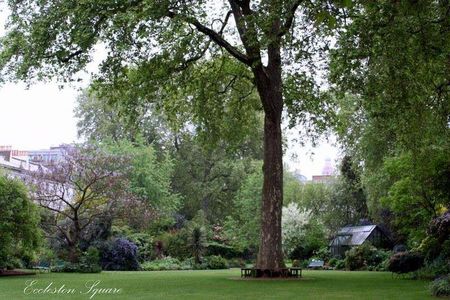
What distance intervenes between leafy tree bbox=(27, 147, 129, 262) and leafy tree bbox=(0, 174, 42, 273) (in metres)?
5.81

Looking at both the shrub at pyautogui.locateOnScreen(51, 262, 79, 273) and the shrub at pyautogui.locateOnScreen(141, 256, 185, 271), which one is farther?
the shrub at pyautogui.locateOnScreen(141, 256, 185, 271)

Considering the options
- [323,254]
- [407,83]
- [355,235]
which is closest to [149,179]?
[323,254]

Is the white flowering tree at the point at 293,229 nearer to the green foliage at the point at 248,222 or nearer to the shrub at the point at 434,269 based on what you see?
the green foliage at the point at 248,222

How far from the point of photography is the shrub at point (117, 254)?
29.0 m

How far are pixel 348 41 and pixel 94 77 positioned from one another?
1020 centimetres

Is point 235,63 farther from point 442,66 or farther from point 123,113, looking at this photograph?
point 442,66

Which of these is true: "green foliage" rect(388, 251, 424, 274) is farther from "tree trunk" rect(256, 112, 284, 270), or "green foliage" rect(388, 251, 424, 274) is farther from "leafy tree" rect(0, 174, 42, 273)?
"leafy tree" rect(0, 174, 42, 273)

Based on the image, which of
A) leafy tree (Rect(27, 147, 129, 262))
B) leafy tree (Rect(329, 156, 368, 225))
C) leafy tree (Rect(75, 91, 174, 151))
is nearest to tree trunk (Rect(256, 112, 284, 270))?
leafy tree (Rect(27, 147, 129, 262))

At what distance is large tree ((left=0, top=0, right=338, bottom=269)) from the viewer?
16.4 m

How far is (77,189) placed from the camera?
93.7 feet

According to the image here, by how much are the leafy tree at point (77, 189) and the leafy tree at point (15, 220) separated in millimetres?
5812

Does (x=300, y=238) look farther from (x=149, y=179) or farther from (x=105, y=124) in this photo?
(x=105, y=124)

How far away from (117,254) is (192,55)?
13.2m

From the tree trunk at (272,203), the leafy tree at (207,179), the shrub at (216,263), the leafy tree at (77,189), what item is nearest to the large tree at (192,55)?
the tree trunk at (272,203)
